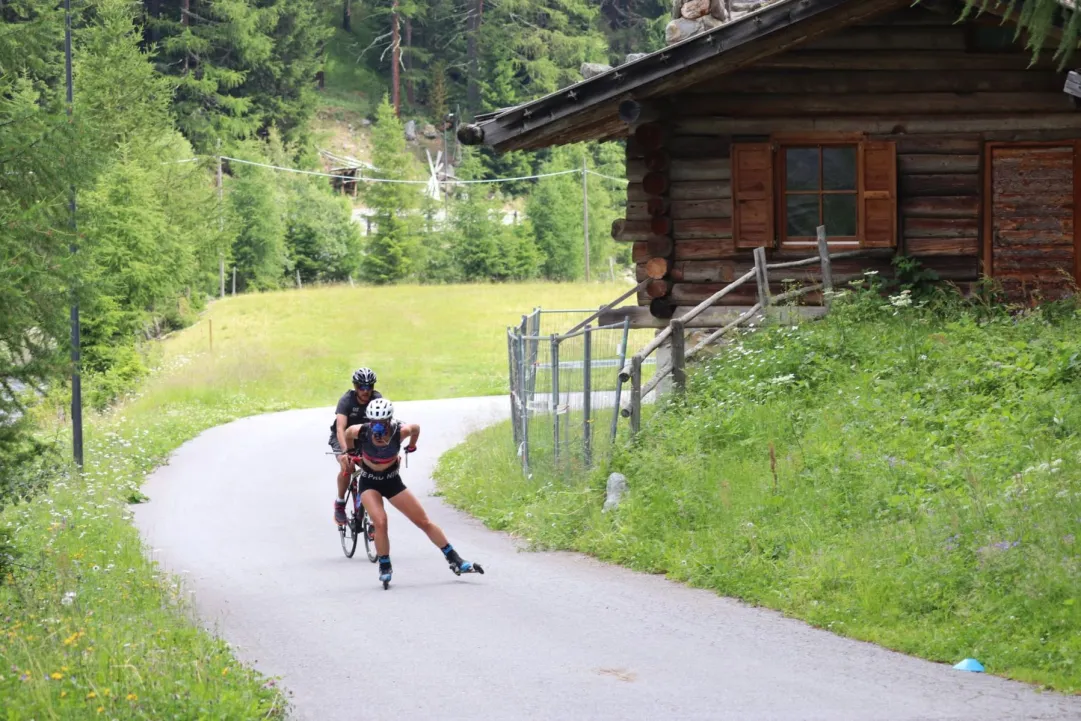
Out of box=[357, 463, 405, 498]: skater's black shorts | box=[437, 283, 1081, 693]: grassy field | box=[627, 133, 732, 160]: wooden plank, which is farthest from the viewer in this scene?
box=[627, 133, 732, 160]: wooden plank

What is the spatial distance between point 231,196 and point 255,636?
58934 mm

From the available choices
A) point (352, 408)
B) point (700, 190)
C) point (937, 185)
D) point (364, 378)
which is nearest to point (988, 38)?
point (937, 185)

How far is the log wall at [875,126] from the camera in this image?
18219 mm

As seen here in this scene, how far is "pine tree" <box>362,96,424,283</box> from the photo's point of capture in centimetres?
7262

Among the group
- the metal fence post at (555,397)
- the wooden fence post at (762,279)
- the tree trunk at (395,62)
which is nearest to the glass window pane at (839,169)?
the wooden fence post at (762,279)

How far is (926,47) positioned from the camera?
18.3 meters

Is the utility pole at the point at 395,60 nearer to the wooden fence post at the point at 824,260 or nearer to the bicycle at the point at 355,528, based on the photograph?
the wooden fence post at the point at 824,260

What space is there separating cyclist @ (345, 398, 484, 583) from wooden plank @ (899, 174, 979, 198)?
9.43 m

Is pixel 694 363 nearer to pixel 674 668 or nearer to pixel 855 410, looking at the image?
pixel 855 410

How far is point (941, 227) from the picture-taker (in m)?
18.6

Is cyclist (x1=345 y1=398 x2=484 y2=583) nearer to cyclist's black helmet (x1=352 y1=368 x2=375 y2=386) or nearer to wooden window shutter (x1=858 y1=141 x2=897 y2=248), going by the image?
cyclist's black helmet (x1=352 y1=368 x2=375 y2=386)

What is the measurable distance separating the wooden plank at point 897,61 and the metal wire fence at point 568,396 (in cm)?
457

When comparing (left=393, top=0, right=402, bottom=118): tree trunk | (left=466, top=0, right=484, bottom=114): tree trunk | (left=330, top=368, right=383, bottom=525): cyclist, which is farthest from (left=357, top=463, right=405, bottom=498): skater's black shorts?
(left=393, top=0, right=402, bottom=118): tree trunk

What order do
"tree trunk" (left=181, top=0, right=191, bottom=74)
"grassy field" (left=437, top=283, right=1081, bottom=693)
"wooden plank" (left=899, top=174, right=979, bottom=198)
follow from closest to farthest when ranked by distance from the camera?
"grassy field" (left=437, top=283, right=1081, bottom=693) < "wooden plank" (left=899, top=174, right=979, bottom=198) < "tree trunk" (left=181, top=0, right=191, bottom=74)
